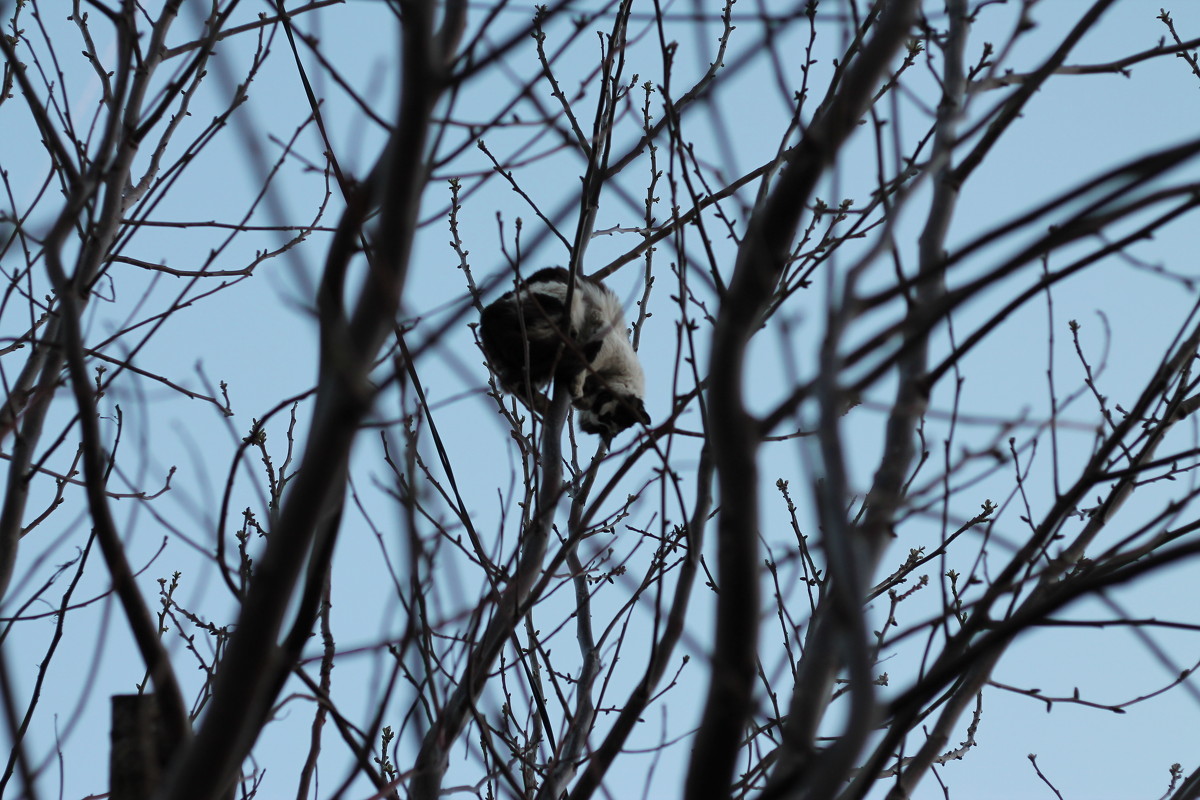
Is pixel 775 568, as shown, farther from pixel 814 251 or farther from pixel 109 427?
pixel 109 427

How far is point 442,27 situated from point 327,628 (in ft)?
6.02

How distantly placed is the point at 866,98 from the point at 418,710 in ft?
5.13

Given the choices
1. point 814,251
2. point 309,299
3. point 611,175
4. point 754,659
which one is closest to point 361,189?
point 309,299

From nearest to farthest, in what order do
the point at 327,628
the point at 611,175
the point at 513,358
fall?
the point at 327,628, the point at 611,175, the point at 513,358

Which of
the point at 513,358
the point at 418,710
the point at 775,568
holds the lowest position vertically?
the point at 418,710

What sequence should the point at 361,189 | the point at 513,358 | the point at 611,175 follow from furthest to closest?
the point at 513,358
the point at 611,175
the point at 361,189

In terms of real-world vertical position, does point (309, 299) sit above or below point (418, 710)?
above

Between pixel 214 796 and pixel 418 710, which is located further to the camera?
pixel 418 710

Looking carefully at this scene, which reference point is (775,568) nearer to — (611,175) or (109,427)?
(611,175)

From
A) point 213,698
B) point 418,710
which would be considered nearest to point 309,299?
point 213,698

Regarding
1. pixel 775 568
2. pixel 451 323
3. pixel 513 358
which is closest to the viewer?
pixel 451 323

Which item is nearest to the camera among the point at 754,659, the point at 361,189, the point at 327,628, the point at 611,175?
the point at 754,659

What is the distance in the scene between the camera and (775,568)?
137 inches

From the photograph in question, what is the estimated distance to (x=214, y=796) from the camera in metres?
1.44
